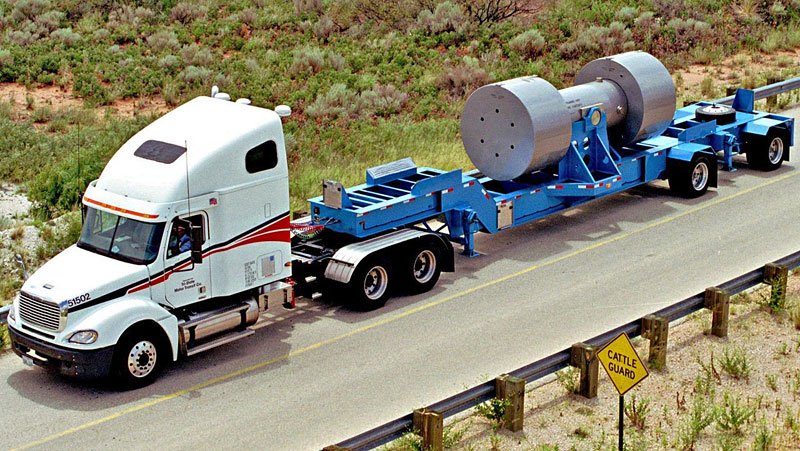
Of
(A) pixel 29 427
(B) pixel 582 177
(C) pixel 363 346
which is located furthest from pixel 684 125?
(A) pixel 29 427

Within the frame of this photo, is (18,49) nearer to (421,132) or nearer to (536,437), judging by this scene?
(421,132)

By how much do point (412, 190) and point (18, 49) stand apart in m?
21.6

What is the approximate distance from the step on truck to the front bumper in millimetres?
16

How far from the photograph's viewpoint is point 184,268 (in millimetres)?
14023

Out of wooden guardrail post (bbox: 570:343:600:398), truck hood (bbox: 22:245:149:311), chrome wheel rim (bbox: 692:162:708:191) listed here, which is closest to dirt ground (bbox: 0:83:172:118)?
chrome wheel rim (bbox: 692:162:708:191)

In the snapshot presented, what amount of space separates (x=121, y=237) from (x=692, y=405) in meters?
6.95

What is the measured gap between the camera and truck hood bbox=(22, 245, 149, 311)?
13.2 metres

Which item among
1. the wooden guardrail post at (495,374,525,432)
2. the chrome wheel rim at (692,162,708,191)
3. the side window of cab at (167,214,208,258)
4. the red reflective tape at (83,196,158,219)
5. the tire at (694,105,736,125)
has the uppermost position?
the red reflective tape at (83,196,158,219)

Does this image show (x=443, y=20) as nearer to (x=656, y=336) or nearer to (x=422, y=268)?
(x=422, y=268)

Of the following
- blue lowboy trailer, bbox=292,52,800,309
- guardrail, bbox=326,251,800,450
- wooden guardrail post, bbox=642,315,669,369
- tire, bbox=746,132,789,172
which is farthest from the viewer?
tire, bbox=746,132,789,172

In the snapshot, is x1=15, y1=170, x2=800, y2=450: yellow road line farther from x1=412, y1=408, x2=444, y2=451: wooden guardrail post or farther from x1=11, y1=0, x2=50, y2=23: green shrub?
x1=11, y1=0, x2=50, y2=23: green shrub

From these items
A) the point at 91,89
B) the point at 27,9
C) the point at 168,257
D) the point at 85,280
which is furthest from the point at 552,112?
the point at 27,9

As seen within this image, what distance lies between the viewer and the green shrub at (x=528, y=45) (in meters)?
35.3

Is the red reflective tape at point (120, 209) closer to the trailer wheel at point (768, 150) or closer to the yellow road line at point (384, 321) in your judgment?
the yellow road line at point (384, 321)
